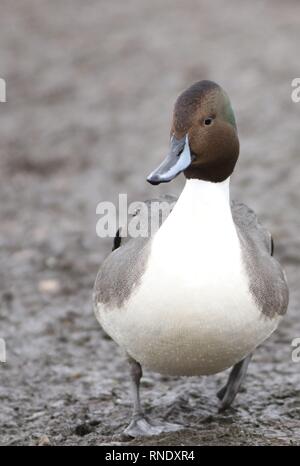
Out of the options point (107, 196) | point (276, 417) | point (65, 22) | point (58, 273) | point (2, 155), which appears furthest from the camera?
point (65, 22)

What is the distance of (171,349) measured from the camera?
13.2ft

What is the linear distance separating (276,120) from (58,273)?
327 cm

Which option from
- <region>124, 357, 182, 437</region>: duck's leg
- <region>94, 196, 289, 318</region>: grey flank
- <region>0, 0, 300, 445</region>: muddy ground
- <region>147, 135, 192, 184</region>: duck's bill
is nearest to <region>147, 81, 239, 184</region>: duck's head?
<region>147, 135, 192, 184</region>: duck's bill

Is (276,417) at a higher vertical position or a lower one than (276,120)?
lower

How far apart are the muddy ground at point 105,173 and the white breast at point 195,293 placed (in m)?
0.44

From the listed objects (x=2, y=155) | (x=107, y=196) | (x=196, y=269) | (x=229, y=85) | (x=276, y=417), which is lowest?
(x=276, y=417)

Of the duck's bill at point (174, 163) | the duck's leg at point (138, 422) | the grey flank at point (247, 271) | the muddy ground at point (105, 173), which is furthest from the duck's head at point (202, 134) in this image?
the muddy ground at point (105, 173)

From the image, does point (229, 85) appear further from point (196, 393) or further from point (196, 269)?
point (196, 269)

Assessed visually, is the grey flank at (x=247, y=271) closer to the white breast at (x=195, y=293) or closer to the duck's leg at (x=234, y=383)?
the white breast at (x=195, y=293)

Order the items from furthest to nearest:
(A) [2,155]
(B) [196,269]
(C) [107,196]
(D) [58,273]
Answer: (A) [2,155] < (C) [107,196] < (D) [58,273] < (B) [196,269]

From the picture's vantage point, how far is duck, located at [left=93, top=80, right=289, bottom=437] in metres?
3.89

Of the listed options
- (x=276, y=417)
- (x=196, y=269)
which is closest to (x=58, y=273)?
(x=276, y=417)

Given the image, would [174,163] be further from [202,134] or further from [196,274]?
[196,274]

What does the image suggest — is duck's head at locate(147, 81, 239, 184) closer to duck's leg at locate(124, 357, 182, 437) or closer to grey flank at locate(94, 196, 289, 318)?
grey flank at locate(94, 196, 289, 318)
